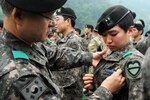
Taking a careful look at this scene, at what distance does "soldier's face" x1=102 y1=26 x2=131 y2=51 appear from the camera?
285 cm

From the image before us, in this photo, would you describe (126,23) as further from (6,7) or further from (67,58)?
(6,7)

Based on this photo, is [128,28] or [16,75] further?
[128,28]

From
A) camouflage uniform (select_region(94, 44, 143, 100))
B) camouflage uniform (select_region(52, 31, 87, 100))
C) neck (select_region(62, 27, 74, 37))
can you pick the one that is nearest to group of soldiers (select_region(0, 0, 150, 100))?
camouflage uniform (select_region(94, 44, 143, 100))

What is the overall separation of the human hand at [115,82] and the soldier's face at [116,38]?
406mm

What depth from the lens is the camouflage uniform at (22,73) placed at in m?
1.85

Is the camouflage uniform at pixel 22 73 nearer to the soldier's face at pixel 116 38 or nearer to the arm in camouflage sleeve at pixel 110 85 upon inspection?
the arm in camouflage sleeve at pixel 110 85

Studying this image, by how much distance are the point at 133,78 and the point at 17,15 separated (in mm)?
938

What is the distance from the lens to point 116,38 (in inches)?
→ 112

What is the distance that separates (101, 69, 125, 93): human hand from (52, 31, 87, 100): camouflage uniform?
104 inches

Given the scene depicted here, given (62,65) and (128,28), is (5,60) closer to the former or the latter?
(62,65)

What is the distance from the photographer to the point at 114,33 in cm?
286

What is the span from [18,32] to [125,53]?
109 cm

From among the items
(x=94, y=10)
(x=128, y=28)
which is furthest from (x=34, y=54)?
(x=94, y=10)

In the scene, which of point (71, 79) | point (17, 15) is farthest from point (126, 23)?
point (71, 79)
